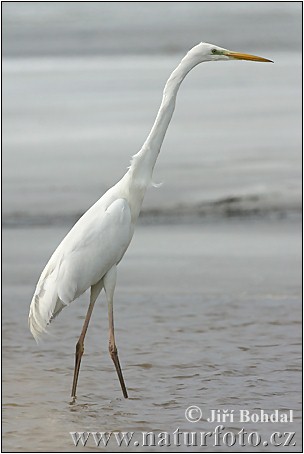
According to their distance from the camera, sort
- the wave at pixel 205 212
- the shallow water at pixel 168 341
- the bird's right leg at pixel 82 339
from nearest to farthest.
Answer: the shallow water at pixel 168 341 → the bird's right leg at pixel 82 339 → the wave at pixel 205 212

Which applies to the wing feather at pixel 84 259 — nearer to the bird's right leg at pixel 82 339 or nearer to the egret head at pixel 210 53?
the bird's right leg at pixel 82 339

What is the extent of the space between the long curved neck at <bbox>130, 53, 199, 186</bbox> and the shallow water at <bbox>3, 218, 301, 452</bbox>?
3.37 feet

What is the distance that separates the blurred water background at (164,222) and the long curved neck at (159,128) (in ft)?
3.37

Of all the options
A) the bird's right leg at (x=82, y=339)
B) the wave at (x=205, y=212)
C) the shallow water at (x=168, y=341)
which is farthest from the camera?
the wave at (x=205, y=212)

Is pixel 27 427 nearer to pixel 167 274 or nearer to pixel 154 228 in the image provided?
pixel 167 274

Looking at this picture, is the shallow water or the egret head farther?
the egret head

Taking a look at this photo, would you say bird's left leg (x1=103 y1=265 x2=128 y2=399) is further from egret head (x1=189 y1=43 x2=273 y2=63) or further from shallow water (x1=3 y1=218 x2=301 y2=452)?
egret head (x1=189 y1=43 x2=273 y2=63)

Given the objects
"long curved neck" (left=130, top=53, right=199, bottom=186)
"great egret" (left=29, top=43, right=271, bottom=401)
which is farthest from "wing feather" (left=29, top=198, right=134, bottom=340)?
"long curved neck" (left=130, top=53, right=199, bottom=186)

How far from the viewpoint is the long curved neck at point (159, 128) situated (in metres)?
4.39

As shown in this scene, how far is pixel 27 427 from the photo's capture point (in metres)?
3.88

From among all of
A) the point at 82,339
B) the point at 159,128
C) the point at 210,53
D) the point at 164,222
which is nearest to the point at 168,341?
the point at 82,339

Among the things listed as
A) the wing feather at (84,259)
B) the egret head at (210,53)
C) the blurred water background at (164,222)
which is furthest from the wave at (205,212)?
the egret head at (210,53)

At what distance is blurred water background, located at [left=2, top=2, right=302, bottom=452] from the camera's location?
171 inches

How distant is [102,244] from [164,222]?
4.64 meters
